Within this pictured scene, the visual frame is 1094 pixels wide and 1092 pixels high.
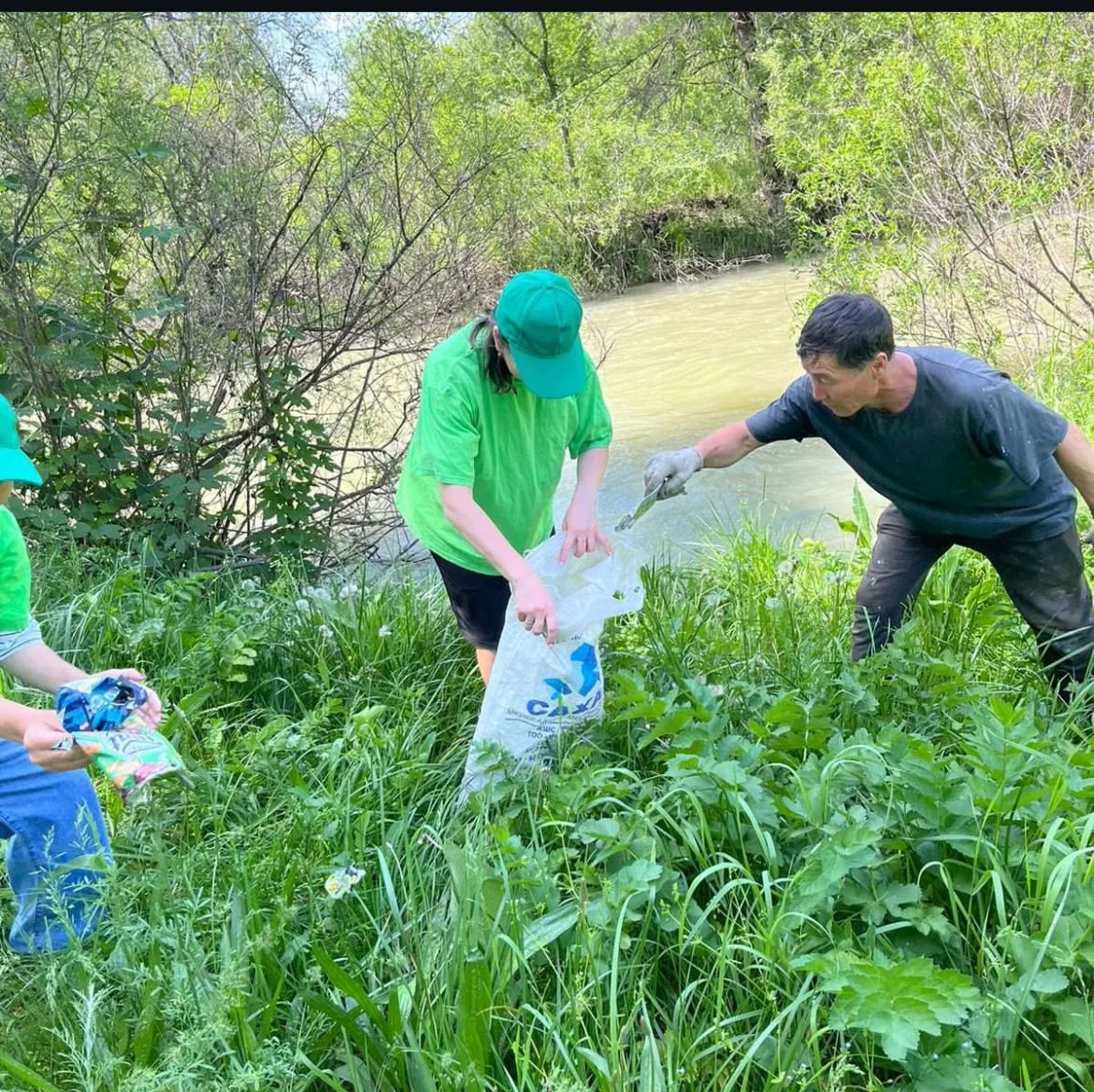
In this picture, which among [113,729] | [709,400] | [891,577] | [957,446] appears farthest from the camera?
[709,400]

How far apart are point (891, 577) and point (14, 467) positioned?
2472 mm

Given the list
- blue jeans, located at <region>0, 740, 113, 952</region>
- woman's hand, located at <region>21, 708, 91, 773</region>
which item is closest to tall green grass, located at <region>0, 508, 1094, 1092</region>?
blue jeans, located at <region>0, 740, 113, 952</region>

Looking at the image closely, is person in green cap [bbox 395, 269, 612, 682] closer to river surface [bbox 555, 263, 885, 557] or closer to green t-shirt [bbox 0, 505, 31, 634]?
river surface [bbox 555, 263, 885, 557]

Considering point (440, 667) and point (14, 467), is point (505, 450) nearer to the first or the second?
point (440, 667)

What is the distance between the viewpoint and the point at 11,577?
2129 millimetres

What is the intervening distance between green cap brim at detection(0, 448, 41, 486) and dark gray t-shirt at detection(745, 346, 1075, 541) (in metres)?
1.99

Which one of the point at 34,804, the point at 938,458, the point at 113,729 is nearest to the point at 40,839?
the point at 34,804

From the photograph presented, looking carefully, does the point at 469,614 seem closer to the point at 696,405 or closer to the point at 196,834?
the point at 196,834

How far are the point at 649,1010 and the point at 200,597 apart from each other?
277 cm

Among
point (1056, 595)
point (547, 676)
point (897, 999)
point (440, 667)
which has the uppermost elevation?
point (547, 676)

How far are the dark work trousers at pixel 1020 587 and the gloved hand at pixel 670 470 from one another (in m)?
0.68

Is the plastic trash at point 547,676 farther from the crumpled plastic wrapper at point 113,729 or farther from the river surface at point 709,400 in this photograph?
the crumpled plastic wrapper at point 113,729

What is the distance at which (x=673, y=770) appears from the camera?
81.7 inches

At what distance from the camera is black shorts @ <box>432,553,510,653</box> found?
292 cm
